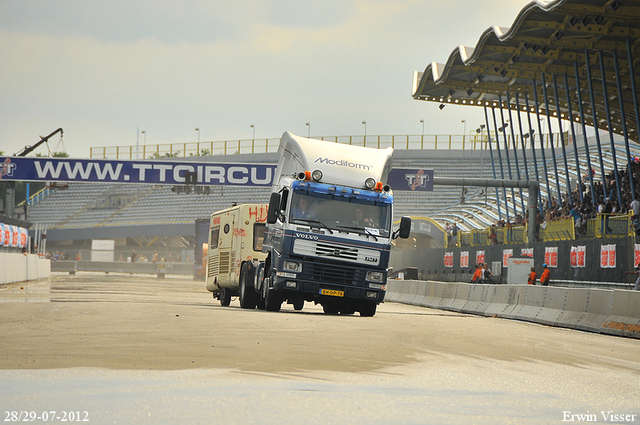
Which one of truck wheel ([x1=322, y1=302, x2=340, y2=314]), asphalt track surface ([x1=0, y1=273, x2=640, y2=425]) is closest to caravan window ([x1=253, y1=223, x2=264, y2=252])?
truck wheel ([x1=322, y1=302, x2=340, y2=314])

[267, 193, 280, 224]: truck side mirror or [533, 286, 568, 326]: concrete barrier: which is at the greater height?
[267, 193, 280, 224]: truck side mirror

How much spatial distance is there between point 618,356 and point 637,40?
24.6 meters

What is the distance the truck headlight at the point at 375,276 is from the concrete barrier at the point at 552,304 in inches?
168

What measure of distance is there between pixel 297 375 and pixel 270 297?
10.5 meters

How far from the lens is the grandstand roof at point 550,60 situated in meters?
30.8

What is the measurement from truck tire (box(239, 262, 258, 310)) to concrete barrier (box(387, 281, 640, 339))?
6.86 metres

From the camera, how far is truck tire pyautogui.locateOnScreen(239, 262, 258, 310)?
64.8 ft

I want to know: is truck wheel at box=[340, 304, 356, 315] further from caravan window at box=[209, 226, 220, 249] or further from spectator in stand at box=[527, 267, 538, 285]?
spectator in stand at box=[527, 267, 538, 285]

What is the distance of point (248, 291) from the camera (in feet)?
65.0

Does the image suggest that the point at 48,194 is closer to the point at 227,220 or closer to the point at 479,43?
the point at 479,43

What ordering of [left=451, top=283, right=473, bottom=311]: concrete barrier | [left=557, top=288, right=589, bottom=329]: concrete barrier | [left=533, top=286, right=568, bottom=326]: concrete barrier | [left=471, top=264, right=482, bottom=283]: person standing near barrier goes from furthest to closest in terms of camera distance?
1. [left=471, top=264, right=482, bottom=283]: person standing near barrier
2. [left=451, top=283, right=473, bottom=311]: concrete barrier
3. [left=533, top=286, right=568, bottom=326]: concrete barrier
4. [left=557, top=288, right=589, bottom=329]: concrete barrier

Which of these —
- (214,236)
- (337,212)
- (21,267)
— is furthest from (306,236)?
(21,267)

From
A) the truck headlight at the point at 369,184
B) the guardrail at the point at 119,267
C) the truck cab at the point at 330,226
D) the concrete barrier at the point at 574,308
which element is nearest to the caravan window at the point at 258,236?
the truck cab at the point at 330,226

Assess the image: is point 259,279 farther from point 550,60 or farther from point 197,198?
point 197,198
